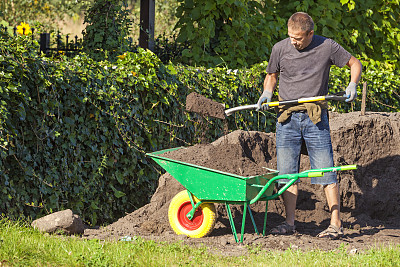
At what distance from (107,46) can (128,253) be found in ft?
15.3

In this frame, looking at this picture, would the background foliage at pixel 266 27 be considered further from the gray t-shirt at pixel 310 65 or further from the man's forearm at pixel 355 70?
the man's forearm at pixel 355 70

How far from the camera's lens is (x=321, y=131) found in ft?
15.6

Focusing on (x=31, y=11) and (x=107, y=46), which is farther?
(x=31, y=11)

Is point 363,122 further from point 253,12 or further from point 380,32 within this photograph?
point 380,32

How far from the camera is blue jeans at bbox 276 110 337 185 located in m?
4.78

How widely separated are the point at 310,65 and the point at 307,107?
0.35 meters

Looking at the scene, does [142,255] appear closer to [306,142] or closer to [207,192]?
[207,192]

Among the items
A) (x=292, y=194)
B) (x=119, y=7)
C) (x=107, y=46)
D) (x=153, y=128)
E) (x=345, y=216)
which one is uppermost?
(x=119, y=7)

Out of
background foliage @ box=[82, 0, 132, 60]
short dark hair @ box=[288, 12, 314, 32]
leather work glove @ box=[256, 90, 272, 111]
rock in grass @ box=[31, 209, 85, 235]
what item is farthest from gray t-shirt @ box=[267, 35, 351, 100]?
background foliage @ box=[82, 0, 132, 60]

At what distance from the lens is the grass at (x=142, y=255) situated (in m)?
3.74

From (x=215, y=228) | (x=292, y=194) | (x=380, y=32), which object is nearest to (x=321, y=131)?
(x=292, y=194)

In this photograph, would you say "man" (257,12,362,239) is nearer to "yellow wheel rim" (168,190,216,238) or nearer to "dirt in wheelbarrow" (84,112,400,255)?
"dirt in wheelbarrow" (84,112,400,255)

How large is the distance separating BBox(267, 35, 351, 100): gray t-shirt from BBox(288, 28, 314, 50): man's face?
0.08 meters

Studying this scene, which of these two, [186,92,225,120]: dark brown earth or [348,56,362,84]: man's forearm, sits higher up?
[348,56,362,84]: man's forearm
